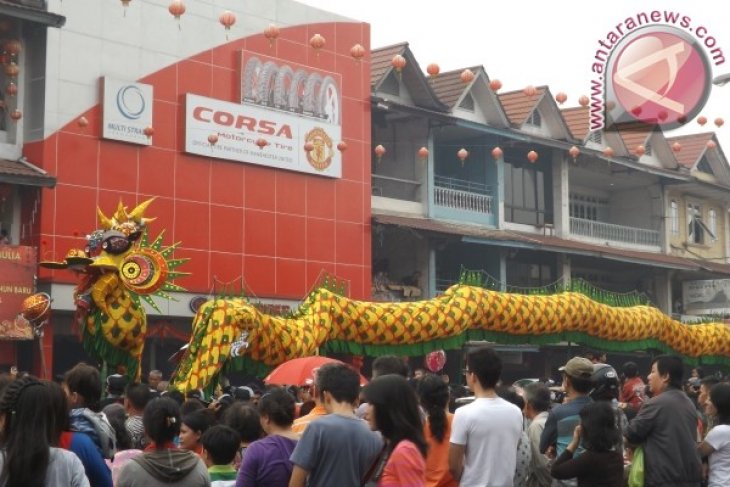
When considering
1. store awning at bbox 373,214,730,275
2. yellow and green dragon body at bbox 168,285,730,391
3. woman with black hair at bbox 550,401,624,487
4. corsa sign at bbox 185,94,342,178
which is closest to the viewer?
woman with black hair at bbox 550,401,624,487

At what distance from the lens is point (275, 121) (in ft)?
77.2

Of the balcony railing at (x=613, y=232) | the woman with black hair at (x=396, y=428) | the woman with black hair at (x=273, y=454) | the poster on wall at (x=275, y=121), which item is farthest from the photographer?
the balcony railing at (x=613, y=232)

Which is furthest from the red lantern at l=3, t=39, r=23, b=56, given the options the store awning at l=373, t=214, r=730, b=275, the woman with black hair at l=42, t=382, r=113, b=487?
the woman with black hair at l=42, t=382, r=113, b=487

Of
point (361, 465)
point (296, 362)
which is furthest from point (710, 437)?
point (296, 362)

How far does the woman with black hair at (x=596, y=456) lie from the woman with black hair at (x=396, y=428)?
1238 millimetres

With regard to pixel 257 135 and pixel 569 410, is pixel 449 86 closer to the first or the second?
pixel 257 135

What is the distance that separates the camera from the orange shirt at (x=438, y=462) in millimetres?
6523

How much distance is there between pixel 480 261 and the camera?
2877cm

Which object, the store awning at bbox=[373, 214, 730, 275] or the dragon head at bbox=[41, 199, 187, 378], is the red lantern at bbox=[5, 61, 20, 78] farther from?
the store awning at bbox=[373, 214, 730, 275]

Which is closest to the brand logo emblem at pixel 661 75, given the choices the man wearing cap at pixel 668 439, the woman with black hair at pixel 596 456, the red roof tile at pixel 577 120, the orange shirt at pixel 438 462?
the red roof tile at pixel 577 120

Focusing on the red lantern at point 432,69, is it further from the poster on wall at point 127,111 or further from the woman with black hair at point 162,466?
the woman with black hair at point 162,466

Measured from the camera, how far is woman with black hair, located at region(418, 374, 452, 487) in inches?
258

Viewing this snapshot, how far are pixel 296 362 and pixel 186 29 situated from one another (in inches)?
445

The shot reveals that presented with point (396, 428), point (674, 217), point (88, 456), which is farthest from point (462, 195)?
point (88, 456)
